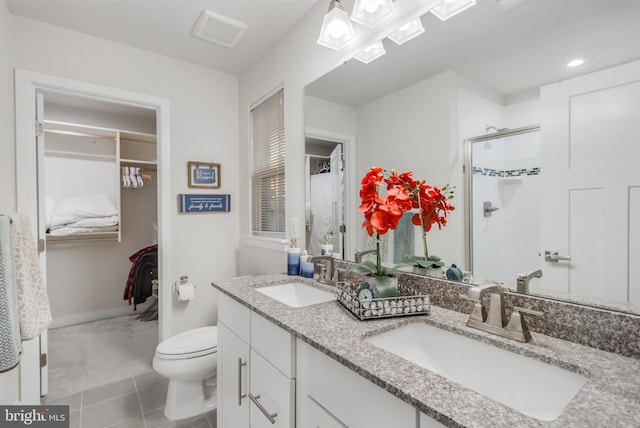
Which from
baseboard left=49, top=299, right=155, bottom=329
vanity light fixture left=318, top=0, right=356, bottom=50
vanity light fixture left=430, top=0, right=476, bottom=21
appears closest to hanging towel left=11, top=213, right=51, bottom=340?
vanity light fixture left=318, top=0, right=356, bottom=50

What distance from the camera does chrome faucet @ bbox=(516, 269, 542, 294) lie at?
0.93 metres

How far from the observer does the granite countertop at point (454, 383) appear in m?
0.52

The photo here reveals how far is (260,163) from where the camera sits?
243 centimetres

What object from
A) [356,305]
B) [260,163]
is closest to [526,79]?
[356,305]

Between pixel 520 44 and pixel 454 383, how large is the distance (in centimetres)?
102

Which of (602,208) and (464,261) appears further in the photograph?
(464,261)

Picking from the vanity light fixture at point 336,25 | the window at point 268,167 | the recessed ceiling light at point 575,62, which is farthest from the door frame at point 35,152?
the recessed ceiling light at point 575,62

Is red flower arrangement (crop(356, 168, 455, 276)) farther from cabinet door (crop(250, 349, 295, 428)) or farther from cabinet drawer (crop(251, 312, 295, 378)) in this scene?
cabinet door (crop(250, 349, 295, 428))

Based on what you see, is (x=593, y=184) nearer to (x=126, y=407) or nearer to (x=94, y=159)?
(x=126, y=407)

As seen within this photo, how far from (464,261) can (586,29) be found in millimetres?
780

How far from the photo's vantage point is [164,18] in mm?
1894

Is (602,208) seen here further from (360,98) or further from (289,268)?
(289,268)

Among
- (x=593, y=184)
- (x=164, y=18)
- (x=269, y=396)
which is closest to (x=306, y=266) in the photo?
(x=269, y=396)

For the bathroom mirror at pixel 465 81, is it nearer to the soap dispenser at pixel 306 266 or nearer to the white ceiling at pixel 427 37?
the white ceiling at pixel 427 37
